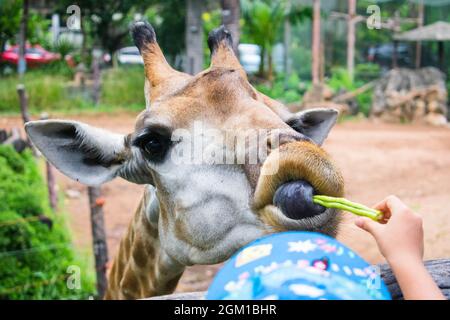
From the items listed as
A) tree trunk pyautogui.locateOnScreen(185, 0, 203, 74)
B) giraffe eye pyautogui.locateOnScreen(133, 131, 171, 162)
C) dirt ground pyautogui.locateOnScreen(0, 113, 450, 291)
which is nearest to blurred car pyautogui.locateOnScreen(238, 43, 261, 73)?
tree trunk pyautogui.locateOnScreen(185, 0, 203, 74)

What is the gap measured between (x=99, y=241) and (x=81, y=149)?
3.31 m

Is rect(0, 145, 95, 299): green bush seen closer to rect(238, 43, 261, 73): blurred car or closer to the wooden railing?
the wooden railing

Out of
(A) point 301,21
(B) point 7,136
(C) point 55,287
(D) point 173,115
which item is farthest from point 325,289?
(A) point 301,21

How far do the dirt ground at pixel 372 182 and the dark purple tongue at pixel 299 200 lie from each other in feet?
10.1

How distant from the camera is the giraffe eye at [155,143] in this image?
267 cm

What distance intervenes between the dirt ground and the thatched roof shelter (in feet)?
10.7

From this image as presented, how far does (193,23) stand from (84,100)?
16.2ft

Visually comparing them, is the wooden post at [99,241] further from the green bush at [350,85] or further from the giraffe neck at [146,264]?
the green bush at [350,85]

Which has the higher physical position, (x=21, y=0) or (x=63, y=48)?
(x=21, y=0)

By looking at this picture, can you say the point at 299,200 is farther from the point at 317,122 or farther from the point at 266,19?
the point at 266,19

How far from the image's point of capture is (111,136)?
2977 millimetres

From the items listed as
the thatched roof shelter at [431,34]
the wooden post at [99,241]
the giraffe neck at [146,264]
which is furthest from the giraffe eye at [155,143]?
the thatched roof shelter at [431,34]

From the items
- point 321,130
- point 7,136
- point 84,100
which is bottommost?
point 84,100

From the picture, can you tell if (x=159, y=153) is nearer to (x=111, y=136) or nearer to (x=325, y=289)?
(x=111, y=136)
